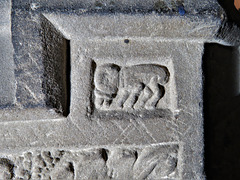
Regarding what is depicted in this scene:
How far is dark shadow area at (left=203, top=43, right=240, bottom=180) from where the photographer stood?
104 cm

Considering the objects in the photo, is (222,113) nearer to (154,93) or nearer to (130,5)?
(154,93)

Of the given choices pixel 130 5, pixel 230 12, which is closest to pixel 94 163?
pixel 130 5

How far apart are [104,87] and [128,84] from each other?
10 cm

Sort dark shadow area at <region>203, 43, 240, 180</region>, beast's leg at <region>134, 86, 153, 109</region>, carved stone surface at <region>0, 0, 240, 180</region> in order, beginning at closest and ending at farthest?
carved stone surface at <region>0, 0, 240, 180</region> < beast's leg at <region>134, 86, 153, 109</region> < dark shadow area at <region>203, 43, 240, 180</region>

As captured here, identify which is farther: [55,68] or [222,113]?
[222,113]

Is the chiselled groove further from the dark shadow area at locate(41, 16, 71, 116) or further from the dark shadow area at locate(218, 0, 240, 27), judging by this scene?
the dark shadow area at locate(218, 0, 240, 27)

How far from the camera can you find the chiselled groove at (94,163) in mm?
944

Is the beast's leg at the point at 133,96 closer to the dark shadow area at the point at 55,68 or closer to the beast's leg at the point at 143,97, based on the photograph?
the beast's leg at the point at 143,97

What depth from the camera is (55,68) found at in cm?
85

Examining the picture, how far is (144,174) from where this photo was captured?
995 mm

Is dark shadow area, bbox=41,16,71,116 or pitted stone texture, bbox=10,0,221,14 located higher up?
pitted stone texture, bbox=10,0,221,14

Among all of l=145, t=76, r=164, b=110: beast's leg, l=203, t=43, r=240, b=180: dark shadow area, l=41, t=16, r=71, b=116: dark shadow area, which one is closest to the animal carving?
l=145, t=76, r=164, b=110: beast's leg

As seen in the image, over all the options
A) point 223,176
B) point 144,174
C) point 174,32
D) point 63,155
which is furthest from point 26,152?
point 223,176

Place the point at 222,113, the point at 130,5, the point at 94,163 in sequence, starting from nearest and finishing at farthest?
the point at 130,5, the point at 94,163, the point at 222,113
